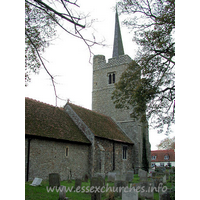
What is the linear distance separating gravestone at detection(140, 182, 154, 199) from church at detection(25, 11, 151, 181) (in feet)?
16.7

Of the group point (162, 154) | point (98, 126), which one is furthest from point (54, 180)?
point (162, 154)

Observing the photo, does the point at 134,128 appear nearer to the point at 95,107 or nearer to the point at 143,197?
the point at 95,107

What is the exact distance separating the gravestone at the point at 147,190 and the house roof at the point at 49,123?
260 inches

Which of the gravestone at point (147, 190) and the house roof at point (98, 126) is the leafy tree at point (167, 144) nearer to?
the house roof at point (98, 126)

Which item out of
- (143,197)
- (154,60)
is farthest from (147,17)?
(143,197)

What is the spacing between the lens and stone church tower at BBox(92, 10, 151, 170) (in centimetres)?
2294

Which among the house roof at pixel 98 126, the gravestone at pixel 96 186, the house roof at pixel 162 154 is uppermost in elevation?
the house roof at pixel 98 126

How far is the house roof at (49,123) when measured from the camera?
13.3 metres

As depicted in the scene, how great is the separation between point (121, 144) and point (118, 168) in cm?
233

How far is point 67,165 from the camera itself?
14.7m

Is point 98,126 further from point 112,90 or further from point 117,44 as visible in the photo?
point 117,44

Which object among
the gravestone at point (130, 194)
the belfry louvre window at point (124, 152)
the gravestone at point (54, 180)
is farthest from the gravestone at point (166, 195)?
the belfry louvre window at point (124, 152)

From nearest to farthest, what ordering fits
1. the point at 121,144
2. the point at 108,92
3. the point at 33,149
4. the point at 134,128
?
1. the point at 33,149
2. the point at 121,144
3. the point at 134,128
4. the point at 108,92

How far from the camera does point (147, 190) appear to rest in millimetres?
8828
